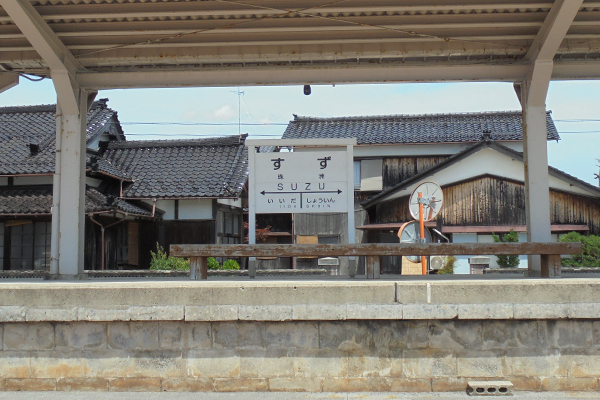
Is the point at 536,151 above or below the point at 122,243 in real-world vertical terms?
above

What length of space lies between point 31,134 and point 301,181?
51.2 feet

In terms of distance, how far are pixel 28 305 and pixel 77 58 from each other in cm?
461

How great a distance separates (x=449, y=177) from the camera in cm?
2273

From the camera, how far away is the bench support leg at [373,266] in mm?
7660

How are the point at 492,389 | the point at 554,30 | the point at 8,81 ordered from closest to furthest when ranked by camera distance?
the point at 492,389
the point at 554,30
the point at 8,81

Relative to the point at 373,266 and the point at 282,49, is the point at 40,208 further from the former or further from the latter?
the point at 373,266

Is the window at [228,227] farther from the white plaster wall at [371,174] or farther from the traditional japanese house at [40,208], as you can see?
the white plaster wall at [371,174]

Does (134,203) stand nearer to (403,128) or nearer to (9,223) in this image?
(9,223)

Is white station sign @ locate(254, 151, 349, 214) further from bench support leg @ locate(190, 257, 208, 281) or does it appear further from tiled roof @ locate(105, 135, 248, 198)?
tiled roof @ locate(105, 135, 248, 198)

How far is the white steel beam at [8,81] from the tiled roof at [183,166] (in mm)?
10607

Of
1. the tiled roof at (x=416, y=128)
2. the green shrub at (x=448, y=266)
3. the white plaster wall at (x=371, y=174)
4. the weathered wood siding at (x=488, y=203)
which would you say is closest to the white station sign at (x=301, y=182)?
the green shrub at (x=448, y=266)

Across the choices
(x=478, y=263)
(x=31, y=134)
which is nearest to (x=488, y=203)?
(x=478, y=263)

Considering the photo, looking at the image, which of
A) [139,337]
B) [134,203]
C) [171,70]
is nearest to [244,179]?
[134,203]

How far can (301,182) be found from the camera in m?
8.64
